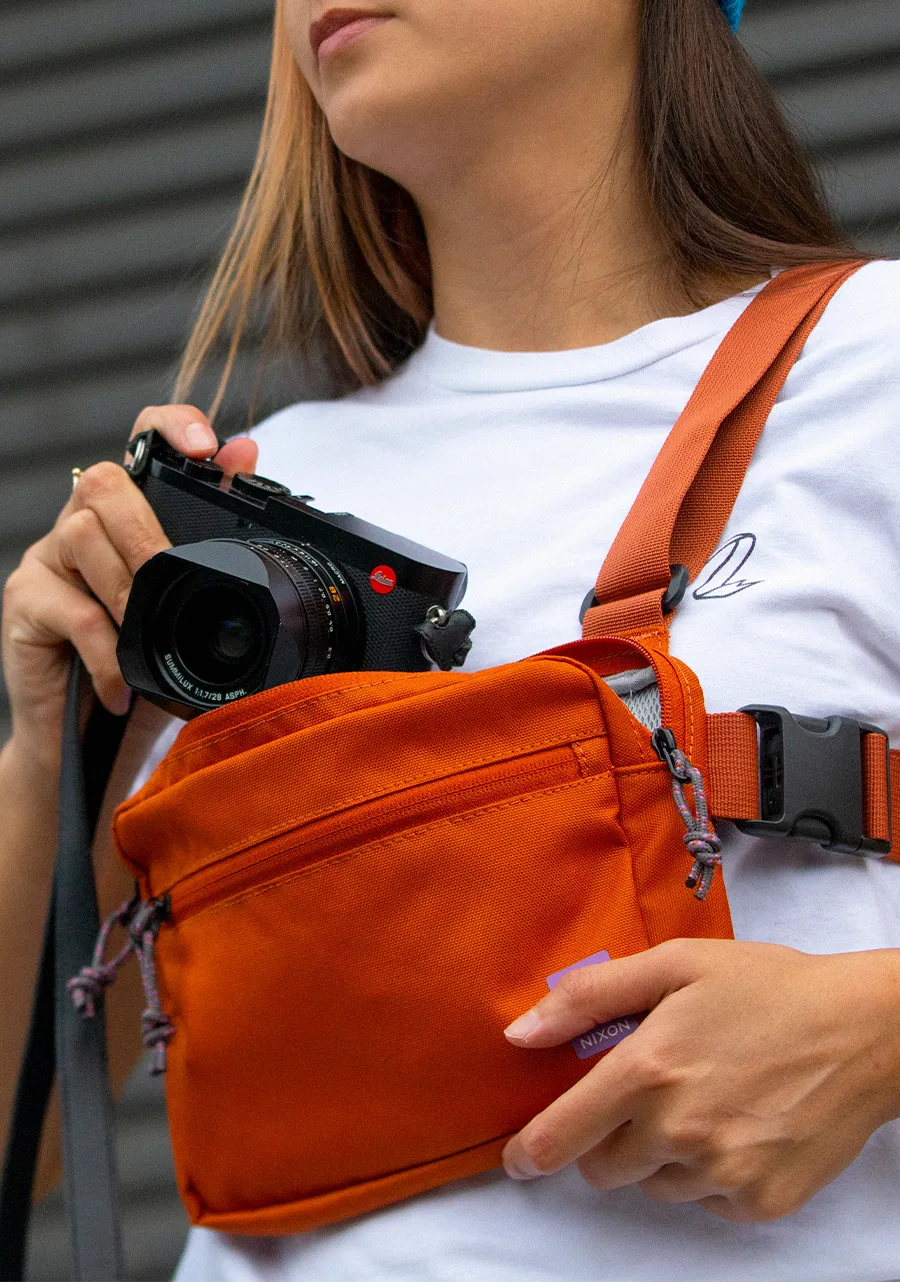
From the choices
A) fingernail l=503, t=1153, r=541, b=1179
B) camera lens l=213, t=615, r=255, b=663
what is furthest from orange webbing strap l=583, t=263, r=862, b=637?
fingernail l=503, t=1153, r=541, b=1179

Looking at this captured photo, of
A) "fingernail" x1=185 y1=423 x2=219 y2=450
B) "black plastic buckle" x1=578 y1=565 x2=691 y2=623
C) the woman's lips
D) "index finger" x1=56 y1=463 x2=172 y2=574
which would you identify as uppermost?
the woman's lips

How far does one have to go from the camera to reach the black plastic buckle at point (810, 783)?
31.6 inches

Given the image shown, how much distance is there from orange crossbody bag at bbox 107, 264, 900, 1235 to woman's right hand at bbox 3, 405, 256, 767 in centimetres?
24

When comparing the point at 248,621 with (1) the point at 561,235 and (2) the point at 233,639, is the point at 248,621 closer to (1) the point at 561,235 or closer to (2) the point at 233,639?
(2) the point at 233,639

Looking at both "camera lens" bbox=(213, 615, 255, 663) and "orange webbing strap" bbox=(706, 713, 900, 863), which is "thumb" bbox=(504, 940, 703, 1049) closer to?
"orange webbing strap" bbox=(706, 713, 900, 863)

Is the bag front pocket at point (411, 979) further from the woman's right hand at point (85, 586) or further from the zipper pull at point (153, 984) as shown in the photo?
the woman's right hand at point (85, 586)

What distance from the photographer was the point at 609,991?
2.36 ft

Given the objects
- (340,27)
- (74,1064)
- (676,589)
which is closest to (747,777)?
(676,589)

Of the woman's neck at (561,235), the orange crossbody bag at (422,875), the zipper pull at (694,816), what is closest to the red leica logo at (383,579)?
the orange crossbody bag at (422,875)

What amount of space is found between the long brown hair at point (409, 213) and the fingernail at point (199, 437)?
0.61ft

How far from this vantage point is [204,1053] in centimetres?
83

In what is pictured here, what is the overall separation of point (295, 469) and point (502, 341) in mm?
220

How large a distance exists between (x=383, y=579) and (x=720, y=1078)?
0.40 m

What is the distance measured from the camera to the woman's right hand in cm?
105
